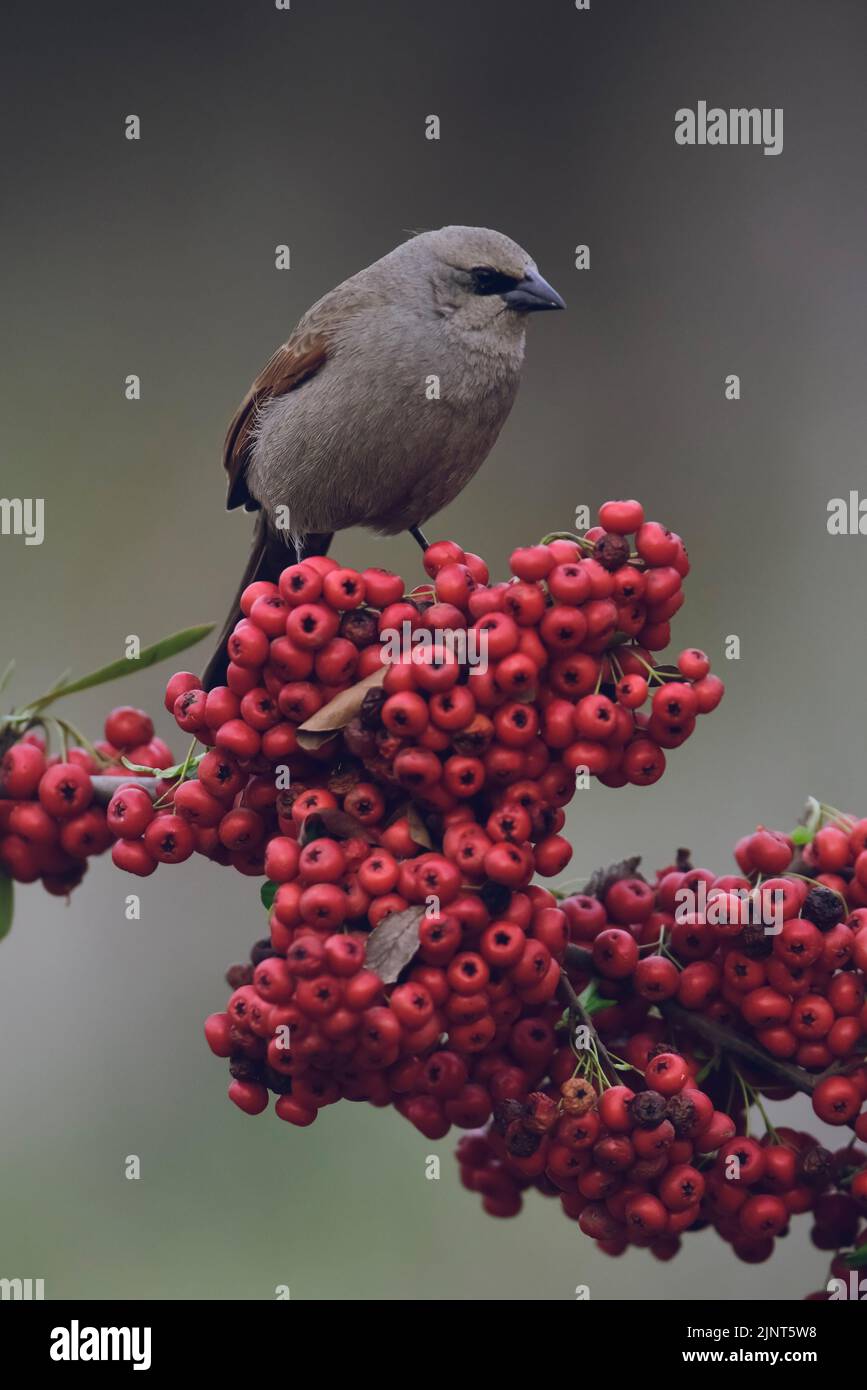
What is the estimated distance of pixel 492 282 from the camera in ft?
9.12

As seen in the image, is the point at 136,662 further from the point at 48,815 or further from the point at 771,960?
the point at 771,960

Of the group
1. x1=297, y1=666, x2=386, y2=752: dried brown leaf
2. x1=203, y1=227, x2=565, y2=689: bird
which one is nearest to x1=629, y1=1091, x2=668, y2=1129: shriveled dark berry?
x1=297, y1=666, x2=386, y2=752: dried brown leaf

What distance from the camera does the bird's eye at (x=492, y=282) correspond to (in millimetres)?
2777

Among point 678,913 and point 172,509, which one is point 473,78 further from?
point 678,913

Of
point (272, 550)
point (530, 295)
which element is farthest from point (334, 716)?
point (272, 550)

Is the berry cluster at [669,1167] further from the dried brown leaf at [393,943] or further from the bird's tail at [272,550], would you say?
the bird's tail at [272,550]

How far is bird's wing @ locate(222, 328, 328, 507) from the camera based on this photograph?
289 cm

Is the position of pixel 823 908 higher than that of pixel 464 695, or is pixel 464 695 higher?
pixel 464 695

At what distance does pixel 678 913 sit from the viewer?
1.93m

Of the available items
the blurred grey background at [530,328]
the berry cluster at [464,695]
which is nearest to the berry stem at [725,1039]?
the berry cluster at [464,695]

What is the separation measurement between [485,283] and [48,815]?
1256 millimetres

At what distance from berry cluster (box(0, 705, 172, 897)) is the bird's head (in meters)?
1.08

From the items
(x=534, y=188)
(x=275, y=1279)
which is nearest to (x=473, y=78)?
(x=534, y=188)

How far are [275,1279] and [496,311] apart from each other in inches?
88.3
